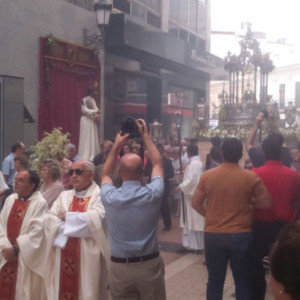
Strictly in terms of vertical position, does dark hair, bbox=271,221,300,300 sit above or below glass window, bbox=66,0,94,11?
below

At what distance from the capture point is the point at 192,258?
25.2 ft

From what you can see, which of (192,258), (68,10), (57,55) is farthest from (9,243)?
(68,10)

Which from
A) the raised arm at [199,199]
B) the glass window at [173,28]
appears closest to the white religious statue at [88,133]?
the glass window at [173,28]

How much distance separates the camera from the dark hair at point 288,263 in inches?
64.3

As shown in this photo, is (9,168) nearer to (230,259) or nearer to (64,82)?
(230,259)

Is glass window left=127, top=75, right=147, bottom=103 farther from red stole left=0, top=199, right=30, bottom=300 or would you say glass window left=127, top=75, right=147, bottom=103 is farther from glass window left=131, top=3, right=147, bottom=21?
red stole left=0, top=199, right=30, bottom=300

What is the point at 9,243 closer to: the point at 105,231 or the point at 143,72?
the point at 105,231

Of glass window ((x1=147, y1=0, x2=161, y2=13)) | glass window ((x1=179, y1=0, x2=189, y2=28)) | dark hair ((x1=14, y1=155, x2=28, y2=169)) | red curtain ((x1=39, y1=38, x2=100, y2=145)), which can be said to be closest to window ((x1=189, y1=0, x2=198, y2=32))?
glass window ((x1=179, y1=0, x2=189, y2=28))

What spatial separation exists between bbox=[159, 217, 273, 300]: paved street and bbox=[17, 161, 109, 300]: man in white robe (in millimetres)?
1405

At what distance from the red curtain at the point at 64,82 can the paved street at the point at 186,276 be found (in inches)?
239

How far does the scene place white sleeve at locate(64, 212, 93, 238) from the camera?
14.9ft

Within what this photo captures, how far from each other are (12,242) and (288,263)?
12.4 feet

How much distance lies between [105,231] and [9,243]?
38.4 inches

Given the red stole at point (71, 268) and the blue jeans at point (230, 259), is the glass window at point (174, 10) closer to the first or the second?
the red stole at point (71, 268)
